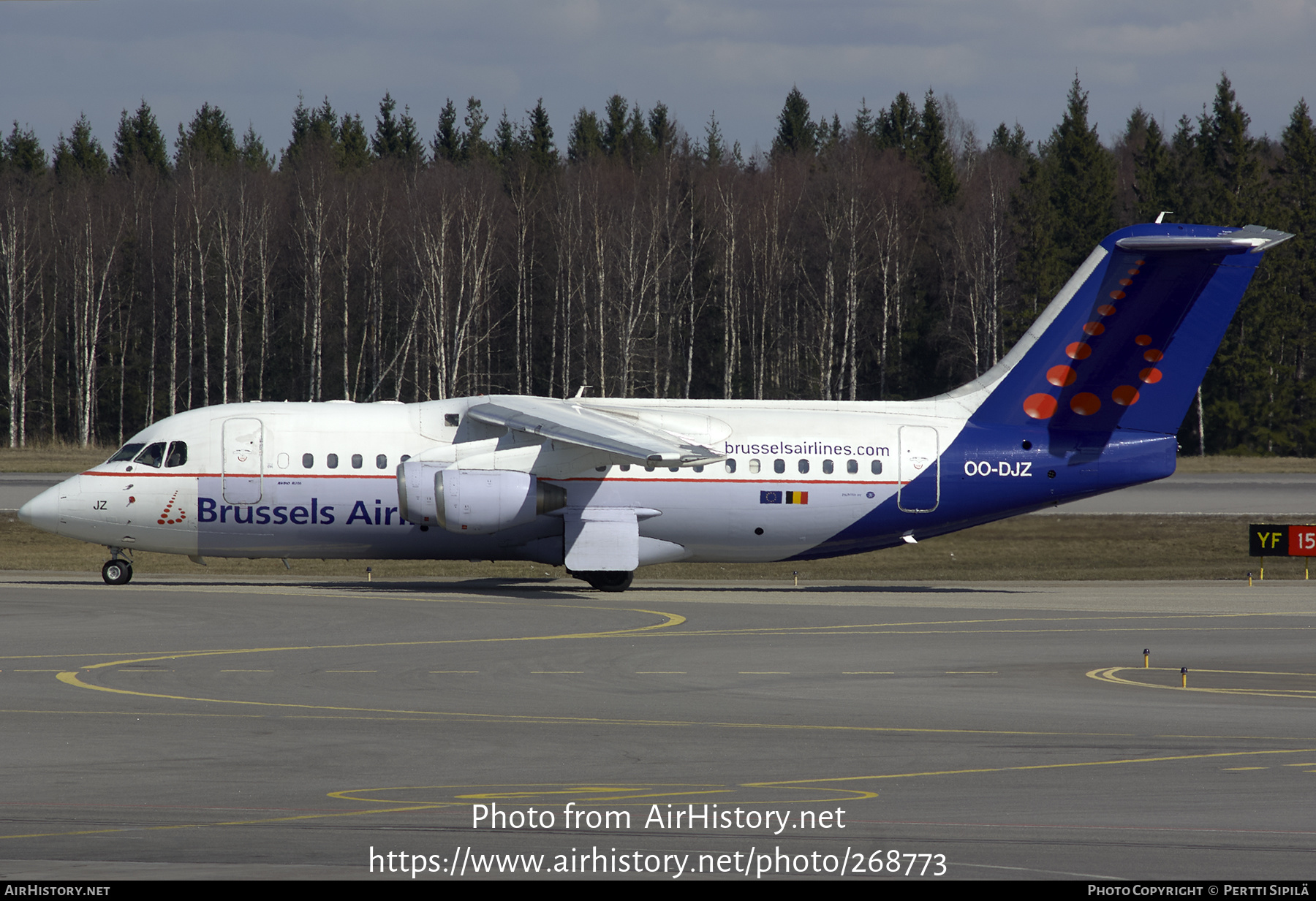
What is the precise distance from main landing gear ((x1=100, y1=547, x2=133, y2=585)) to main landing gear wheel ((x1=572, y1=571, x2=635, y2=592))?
9.68m

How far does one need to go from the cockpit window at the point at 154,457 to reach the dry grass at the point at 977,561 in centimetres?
464

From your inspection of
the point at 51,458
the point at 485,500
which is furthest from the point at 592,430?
the point at 51,458

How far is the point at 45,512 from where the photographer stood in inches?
1111

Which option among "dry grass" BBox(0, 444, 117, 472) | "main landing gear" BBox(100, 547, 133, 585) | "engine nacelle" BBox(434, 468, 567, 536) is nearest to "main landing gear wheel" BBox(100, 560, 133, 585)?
"main landing gear" BBox(100, 547, 133, 585)

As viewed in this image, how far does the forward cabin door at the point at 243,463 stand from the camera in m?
28.2

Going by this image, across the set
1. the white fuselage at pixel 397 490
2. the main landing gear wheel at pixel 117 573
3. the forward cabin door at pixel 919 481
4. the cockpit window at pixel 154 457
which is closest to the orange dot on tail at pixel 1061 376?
the white fuselage at pixel 397 490

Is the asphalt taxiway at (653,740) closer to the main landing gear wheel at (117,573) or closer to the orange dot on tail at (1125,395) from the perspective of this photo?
the main landing gear wheel at (117,573)

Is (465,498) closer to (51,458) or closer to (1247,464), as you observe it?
(51,458)

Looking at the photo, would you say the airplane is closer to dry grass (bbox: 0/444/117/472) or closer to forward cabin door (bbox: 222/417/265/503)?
forward cabin door (bbox: 222/417/265/503)

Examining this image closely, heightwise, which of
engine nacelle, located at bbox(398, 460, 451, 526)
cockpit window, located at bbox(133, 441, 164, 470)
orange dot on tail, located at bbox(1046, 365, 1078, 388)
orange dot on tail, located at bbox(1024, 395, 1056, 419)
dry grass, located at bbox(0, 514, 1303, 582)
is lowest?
dry grass, located at bbox(0, 514, 1303, 582)

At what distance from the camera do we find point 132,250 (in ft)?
275

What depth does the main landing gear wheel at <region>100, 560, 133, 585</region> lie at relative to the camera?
93.6 ft

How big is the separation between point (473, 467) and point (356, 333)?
5727 cm

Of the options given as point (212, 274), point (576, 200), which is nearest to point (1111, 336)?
point (576, 200)
